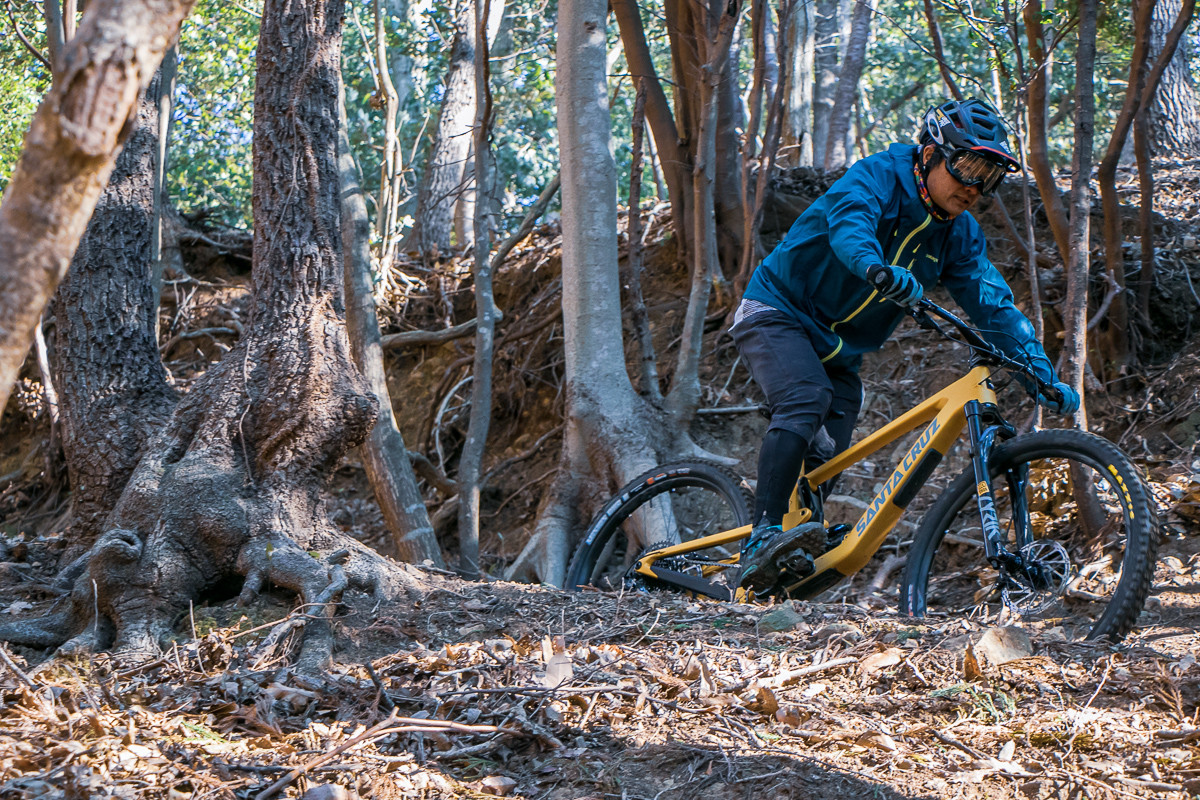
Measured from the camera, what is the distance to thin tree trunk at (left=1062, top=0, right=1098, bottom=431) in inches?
185

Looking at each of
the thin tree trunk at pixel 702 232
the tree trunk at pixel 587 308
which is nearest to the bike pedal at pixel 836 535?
the tree trunk at pixel 587 308

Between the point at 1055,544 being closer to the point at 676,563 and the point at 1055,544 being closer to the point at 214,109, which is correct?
the point at 676,563

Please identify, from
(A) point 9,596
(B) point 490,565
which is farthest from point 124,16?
(B) point 490,565

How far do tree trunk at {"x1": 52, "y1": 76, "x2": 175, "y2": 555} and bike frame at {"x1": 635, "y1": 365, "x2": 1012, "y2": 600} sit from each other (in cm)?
294

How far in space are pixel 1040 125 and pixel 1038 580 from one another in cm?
250

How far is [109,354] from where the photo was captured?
4.62 metres

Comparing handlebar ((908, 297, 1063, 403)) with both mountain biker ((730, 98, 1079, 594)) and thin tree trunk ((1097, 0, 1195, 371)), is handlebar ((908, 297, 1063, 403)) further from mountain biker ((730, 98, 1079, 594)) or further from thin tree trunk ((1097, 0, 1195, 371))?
thin tree trunk ((1097, 0, 1195, 371))

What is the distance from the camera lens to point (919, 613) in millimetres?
4078

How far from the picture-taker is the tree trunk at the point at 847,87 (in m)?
11.3

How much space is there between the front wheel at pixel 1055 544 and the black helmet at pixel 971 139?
1.13m

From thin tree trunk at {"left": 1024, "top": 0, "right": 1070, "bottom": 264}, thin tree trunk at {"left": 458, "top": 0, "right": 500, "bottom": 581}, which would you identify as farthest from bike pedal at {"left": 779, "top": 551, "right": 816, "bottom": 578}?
thin tree trunk at {"left": 458, "top": 0, "right": 500, "bottom": 581}

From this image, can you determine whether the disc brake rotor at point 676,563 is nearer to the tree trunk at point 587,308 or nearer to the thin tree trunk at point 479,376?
the tree trunk at point 587,308

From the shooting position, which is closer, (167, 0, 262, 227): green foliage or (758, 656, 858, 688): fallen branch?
(758, 656, 858, 688): fallen branch

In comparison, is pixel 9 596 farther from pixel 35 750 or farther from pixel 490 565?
pixel 490 565
